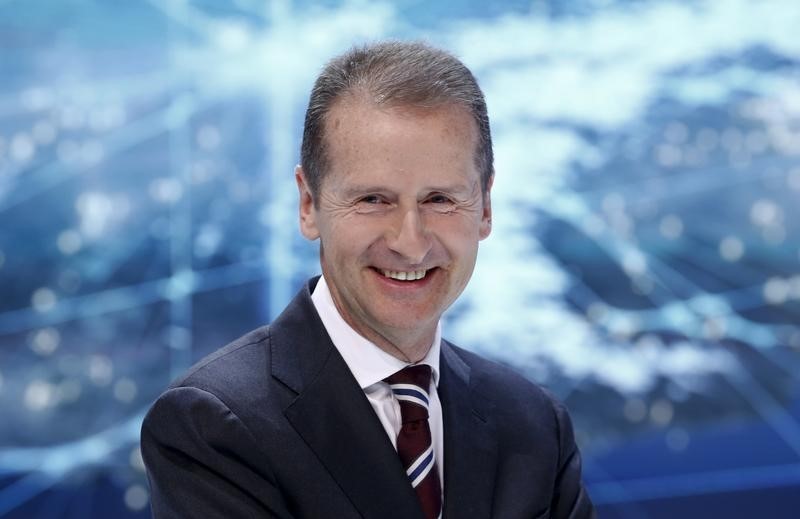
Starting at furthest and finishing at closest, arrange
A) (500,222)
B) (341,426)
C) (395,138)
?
(500,222) → (341,426) → (395,138)

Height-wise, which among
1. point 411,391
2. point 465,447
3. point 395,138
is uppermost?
point 395,138

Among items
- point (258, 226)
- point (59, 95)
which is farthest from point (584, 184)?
point (59, 95)

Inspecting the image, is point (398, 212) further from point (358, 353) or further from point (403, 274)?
point (358, 353)

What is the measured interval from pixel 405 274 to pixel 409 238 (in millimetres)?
94

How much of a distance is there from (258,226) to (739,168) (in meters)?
2.36

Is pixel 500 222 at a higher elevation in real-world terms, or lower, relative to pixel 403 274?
lower

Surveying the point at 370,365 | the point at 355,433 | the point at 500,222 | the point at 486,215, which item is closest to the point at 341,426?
the point at 355,433

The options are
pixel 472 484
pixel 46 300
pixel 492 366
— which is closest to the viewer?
pixel 472 484

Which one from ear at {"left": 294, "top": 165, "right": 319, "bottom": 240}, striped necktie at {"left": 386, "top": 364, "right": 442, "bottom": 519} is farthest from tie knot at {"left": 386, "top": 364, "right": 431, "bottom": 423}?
ear at {"left": 294, "top": 165, "right": 319, "bottom": 240}

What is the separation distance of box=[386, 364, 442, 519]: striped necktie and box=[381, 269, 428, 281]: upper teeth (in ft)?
0.66

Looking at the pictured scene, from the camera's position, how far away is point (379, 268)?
1.85 m

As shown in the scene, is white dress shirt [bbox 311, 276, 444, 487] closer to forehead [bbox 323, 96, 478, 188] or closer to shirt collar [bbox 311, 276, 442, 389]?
shirt collar [bbox 311, 276, 442, 389]

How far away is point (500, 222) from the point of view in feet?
16.1

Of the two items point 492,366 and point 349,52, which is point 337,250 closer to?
point 349,52
